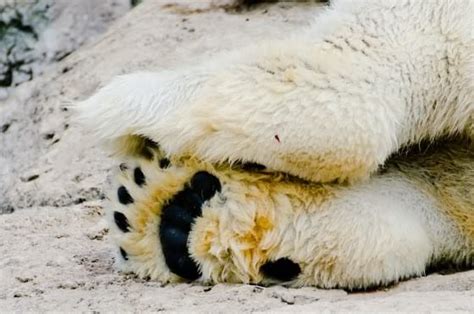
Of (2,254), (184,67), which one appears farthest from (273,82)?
(2,254)

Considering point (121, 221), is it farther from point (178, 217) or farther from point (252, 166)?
point (252, 166)

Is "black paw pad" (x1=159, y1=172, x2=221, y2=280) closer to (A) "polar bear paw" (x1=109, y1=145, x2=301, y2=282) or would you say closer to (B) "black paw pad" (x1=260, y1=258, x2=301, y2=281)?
(A) "polar bear paw" (x1=109, y1=145, x2=301, y2=282)

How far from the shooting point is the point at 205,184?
7.12 feet

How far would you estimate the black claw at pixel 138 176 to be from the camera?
223 cm

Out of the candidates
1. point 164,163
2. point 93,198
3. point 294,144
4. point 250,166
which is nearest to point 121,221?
point 164,163

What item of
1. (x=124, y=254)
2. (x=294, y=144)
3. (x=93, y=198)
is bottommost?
(x=93, y=198)

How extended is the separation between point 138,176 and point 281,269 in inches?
12.9

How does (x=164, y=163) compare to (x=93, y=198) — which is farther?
(x=93, y=198)

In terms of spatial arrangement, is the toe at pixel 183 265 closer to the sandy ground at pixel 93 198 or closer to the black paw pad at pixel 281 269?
the sandy ground at pixel 93 198

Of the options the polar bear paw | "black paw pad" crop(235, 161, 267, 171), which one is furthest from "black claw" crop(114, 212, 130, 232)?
"black paw pad" crop(235, 161, 267, 171)

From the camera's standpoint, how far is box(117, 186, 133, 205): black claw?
2.25m

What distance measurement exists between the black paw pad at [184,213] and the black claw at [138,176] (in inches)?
3.4

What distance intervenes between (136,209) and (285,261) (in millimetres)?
301

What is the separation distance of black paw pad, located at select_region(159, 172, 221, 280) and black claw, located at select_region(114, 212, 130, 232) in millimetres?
102
